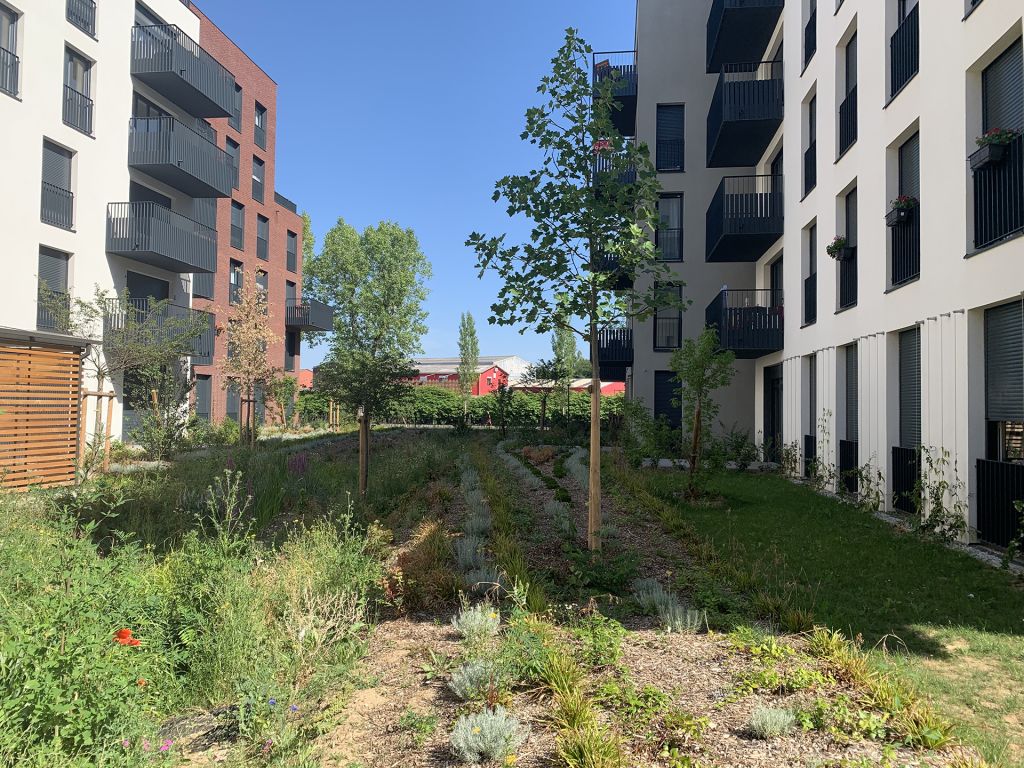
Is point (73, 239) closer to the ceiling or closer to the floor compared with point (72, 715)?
closer to the ceiling

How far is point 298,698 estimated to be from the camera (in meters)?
3.30

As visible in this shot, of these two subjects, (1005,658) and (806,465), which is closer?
(1005,658)

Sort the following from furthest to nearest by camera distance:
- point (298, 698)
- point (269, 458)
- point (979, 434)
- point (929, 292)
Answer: point (269, 458) → point (929, 292) → point (979, 434) → point (298, 698)

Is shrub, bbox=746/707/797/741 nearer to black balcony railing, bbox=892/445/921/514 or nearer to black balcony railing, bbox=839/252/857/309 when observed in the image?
black balcony railing, bbox=892/445/921/514

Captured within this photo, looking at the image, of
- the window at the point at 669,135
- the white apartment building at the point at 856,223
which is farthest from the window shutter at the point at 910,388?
the window at the point at 669,135

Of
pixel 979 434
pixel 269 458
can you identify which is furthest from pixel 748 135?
pixel 269 458

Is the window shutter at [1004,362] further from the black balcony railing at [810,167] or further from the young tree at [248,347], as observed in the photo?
the young tree at [248,347]

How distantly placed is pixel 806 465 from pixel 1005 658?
10.4m

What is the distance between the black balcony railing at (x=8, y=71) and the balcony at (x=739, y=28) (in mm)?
18028

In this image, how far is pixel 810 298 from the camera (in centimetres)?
1439

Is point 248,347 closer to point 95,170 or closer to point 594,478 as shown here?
point 95,170

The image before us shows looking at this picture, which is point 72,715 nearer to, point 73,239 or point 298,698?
point 298,698

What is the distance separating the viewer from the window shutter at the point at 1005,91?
6.94 m

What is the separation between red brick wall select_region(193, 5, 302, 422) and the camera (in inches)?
1033
